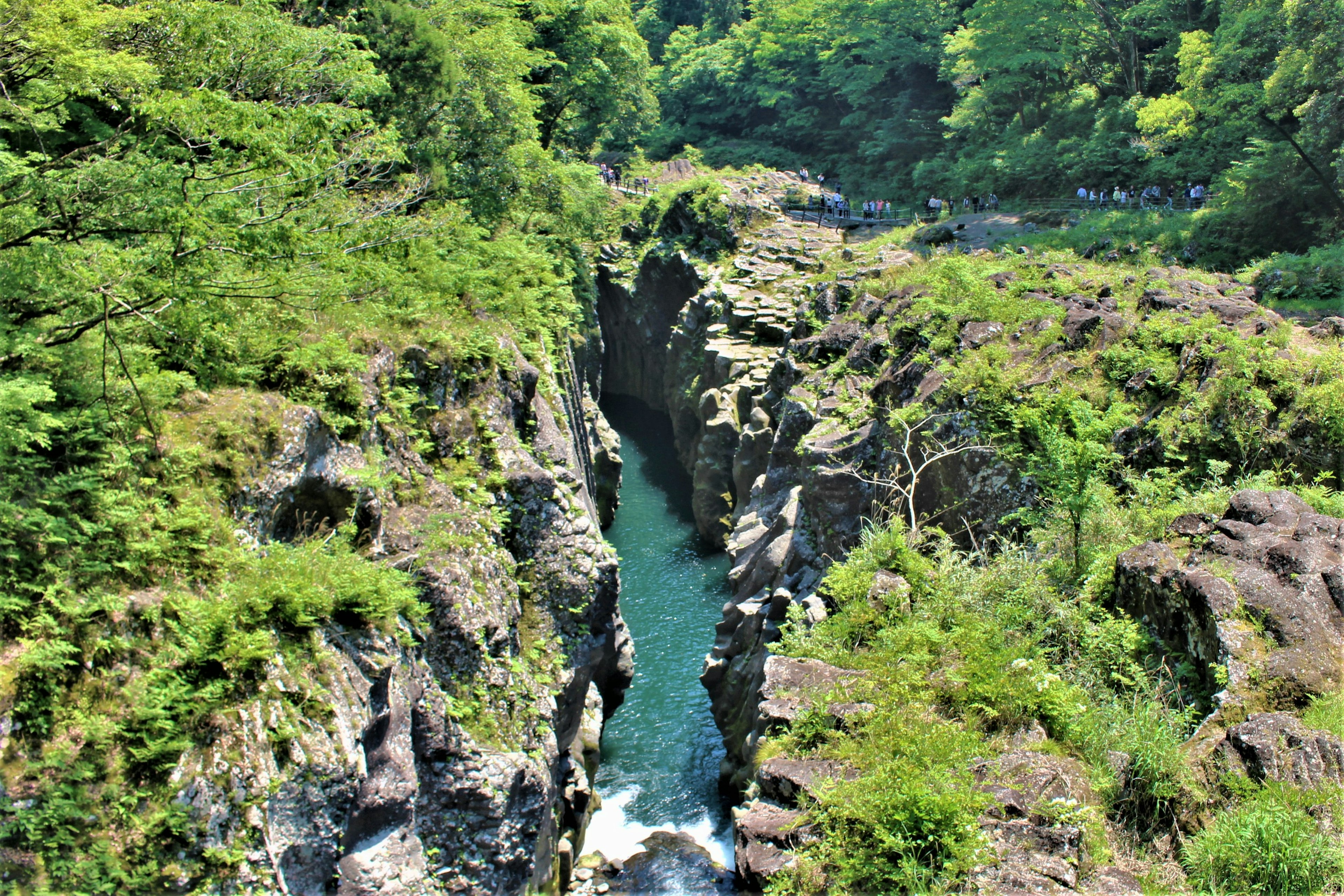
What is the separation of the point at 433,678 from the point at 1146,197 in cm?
3573

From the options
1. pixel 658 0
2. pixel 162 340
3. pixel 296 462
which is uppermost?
pixel 658 0

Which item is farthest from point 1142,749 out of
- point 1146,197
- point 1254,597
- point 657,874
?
point 1146,197

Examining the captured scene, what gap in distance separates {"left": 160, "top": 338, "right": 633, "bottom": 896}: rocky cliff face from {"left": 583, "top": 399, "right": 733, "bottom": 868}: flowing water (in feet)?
9.06

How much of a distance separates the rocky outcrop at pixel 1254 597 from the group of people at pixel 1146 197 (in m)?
25.4

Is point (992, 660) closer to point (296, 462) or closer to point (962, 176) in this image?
point (296, 462)

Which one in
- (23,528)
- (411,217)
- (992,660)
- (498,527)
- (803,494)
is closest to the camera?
(23,528)

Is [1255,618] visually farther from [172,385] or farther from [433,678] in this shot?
[172,385]

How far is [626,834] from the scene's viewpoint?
20531mm

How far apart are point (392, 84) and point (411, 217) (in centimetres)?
900

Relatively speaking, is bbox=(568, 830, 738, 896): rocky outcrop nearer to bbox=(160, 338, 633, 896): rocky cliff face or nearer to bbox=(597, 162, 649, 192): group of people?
bbox=(160, 338, 633, 896): rocky cliff face

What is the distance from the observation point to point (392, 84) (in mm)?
24375

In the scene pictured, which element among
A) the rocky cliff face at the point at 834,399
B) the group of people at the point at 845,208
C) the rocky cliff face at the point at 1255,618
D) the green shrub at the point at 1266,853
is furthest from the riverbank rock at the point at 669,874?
the group of people at the point at 845,208

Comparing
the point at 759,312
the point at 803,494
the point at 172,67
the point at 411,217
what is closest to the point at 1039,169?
the point at 759,312

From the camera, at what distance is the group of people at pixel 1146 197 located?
3466 centimetres
